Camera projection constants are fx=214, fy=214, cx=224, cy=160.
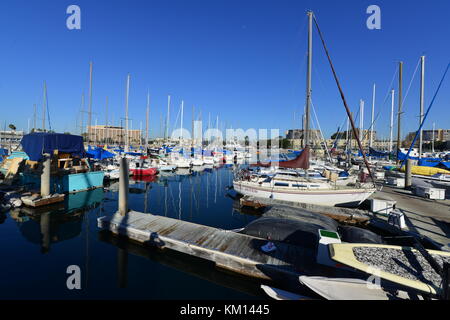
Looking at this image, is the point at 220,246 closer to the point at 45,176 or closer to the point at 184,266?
the point at 184,266

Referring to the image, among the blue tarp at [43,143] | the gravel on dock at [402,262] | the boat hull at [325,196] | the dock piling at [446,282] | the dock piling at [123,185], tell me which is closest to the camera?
the dock piling at [446,282]

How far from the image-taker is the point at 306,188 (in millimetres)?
17562

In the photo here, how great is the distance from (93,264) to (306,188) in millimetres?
15084

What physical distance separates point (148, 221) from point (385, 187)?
2446 centimetres

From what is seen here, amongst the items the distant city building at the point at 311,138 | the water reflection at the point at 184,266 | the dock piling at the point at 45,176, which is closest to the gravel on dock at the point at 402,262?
the water reflection at the point at 184,266

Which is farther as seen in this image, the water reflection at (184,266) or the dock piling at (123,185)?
the dock piling at (123,185)

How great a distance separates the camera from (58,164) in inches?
846

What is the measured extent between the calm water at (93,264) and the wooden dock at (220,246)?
1.72 ft

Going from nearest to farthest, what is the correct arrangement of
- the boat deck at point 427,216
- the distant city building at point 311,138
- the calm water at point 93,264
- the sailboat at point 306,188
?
the calm water at point 93,264, the boat deck at point 427,216, the sailboat at point 306,188, the distant city building at point 311,138

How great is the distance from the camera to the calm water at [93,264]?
25.4 ft

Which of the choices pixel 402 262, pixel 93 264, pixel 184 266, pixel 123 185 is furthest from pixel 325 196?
pixel 93 264

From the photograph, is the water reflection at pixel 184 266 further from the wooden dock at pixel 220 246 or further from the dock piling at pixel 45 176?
the dock piling at pixel 45 176

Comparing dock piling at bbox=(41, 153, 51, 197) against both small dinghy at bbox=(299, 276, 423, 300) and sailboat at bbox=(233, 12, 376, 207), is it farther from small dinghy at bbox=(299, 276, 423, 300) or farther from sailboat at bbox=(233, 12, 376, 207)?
small dinghy at bbox=(299, 276, 423, 300)
